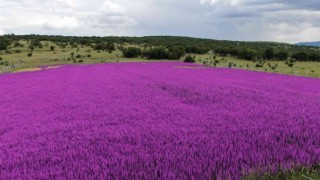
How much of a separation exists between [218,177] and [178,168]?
0.69m

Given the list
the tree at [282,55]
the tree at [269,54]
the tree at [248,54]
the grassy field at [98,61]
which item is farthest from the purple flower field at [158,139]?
the tree at [282,55]

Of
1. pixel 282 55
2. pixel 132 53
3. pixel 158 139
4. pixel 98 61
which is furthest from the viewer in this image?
pixel 282 55

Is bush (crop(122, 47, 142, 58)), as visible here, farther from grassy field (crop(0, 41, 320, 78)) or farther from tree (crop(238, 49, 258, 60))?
tree (crop(238, 49, 258, 60))

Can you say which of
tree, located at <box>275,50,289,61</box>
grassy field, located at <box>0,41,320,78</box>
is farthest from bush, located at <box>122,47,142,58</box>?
tree, located at <box>275,50,289,61</box>

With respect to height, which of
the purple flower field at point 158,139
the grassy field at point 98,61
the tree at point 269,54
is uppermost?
the purple flower field at point 158,139

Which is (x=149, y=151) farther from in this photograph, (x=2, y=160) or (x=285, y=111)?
(x=285, y=111)

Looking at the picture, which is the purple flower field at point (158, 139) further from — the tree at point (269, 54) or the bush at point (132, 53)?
the tree at point (269, 54)

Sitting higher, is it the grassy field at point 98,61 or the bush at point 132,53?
the bush at point 132,53

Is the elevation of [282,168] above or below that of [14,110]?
above

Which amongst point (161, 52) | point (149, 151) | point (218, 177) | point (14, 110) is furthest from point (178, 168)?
point (161, 52)

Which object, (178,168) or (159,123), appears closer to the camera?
(178,168)

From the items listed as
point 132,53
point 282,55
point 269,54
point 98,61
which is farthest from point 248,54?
point 98,61

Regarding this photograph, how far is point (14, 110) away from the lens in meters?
13.4

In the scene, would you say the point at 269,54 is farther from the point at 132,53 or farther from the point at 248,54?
the point at 132,53
